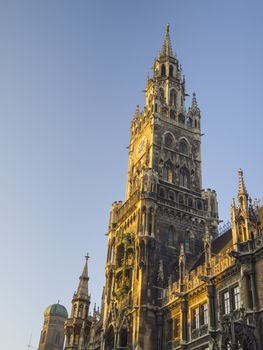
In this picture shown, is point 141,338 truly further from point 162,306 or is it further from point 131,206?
point 131,206

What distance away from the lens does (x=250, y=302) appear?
30.5 metres

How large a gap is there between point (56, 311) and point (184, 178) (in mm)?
84713

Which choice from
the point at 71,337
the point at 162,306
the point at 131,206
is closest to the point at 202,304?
the point at 162,306

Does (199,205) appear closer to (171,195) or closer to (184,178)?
(171,195)

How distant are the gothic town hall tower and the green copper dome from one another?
7851 centimetres

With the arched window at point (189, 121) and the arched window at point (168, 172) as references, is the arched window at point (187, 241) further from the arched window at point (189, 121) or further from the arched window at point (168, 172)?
the arched window at point (189, 121)

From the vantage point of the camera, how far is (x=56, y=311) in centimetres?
12575

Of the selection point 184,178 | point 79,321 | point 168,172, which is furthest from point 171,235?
point 79,321

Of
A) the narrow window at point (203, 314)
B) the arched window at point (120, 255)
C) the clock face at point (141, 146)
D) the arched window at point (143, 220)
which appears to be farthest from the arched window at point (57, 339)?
the narrow window at point (203, 314)

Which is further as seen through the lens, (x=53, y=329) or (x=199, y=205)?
(x=53, y=329)

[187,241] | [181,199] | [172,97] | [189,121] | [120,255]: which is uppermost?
[172,97]

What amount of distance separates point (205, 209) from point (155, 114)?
13.0 metres

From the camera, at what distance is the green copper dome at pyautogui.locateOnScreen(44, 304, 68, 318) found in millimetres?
125188

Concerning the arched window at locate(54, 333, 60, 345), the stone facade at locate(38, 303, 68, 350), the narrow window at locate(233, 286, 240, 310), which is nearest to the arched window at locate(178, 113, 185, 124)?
the narrow window at locate(233, 286, 240, 310)
